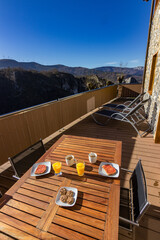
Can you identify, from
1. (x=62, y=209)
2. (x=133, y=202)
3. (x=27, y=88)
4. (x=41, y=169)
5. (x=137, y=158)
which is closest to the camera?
(x=62, y=209)

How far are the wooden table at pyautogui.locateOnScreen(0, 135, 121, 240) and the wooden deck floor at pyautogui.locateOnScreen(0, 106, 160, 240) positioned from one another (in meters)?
0.73

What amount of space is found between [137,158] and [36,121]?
8.59 ft

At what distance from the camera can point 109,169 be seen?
4.01 ft

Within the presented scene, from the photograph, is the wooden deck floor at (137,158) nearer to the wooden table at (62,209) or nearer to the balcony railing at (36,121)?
the balcony railing at (36,121)

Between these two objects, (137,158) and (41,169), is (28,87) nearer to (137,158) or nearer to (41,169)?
(137,158)

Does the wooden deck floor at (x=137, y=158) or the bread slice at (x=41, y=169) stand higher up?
the bread slice at (x=41, y=169)

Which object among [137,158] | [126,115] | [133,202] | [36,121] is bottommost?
[137,158]

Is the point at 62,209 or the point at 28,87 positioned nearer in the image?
the point at 62,209

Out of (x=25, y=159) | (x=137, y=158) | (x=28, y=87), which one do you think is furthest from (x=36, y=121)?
(x=28, y=87)

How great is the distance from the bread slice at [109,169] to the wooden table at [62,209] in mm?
63

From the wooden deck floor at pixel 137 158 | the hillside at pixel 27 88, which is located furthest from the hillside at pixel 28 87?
the wooden deck floor at pixel 137 158

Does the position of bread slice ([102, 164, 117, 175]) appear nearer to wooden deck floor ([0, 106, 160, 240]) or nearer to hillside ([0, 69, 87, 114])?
wooden deck floor ([0, 106, 160, 240])

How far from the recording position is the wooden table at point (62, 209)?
767 mm

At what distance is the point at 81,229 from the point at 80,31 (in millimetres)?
34090
